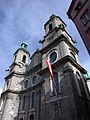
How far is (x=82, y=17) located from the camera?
13148 mm

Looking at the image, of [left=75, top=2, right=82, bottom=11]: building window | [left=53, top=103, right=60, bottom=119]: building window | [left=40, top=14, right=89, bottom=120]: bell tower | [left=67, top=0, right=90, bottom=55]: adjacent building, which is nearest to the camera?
[left=40, top=14, right=89, bottom=120]: bell tower

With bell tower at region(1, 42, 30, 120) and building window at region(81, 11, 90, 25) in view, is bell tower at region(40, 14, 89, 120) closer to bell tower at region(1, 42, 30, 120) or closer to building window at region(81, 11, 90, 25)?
building window at region(81, 11, 90, 25)

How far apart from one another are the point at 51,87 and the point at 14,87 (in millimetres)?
9771

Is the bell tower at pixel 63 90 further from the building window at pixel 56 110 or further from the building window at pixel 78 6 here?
the building window at pixel 78 6

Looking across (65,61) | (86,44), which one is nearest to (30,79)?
(65,61)

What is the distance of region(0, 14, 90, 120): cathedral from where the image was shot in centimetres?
1189

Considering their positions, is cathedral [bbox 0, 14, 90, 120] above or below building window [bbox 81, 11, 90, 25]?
below

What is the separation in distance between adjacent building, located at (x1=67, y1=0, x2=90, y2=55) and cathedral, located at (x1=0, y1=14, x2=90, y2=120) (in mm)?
3343

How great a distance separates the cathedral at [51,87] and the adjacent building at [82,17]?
132 inches

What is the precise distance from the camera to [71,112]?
10.8 m

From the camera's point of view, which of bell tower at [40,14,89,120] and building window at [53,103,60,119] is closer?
bell tower at [40,14,89,120]

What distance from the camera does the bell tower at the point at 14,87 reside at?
59.2 feet

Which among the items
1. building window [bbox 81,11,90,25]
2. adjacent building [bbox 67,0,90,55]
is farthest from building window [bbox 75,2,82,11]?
building window [bbox 81,11,90,25]

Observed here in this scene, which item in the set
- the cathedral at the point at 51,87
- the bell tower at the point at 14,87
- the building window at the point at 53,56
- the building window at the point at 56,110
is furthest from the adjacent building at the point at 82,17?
the bell tower at the point at 14,87
